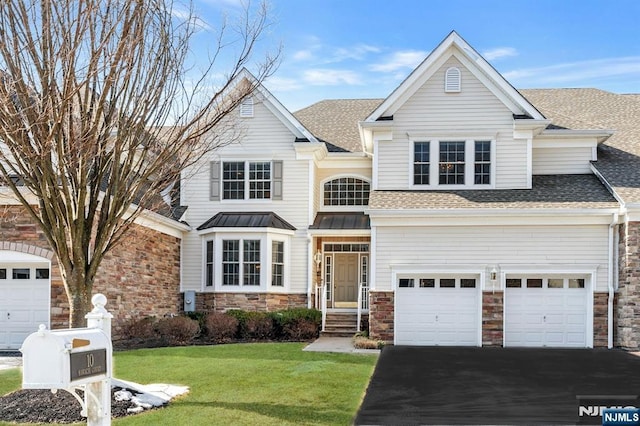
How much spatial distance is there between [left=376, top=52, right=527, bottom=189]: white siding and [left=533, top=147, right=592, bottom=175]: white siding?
1401mm

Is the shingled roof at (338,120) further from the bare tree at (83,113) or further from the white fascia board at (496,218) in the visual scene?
the bare tree at (83,113)

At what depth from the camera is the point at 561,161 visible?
69.8ft

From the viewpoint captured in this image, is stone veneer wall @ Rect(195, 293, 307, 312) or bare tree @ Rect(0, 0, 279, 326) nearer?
bare tree @ Rect(0, 0, 279, 326)

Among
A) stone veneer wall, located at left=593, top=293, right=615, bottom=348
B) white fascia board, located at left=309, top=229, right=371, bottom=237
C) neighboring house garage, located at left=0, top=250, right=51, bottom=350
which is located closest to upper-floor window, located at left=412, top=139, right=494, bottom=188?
white fascia board, located at left=309, top=229, right=371, bottom=237

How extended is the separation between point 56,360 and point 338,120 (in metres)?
21.1

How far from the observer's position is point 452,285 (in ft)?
63.0

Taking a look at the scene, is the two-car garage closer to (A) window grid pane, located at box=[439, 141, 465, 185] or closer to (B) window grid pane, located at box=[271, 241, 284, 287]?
(A) window grid pane, located at box=[439, 141, 465, 185]

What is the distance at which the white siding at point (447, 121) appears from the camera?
20.5 m

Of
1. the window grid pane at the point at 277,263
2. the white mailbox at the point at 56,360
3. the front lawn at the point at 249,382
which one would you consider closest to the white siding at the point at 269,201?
the window grid pane at the point at 277,263

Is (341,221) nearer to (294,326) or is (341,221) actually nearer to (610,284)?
(294,326)

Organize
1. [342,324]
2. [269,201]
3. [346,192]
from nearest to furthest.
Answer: [342,324] < [269,201] < [346,192]

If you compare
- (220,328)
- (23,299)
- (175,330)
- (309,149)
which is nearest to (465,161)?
(309,149)

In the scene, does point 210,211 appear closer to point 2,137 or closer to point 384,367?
point 384,367

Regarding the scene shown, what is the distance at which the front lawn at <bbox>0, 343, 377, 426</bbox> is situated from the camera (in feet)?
30.1
